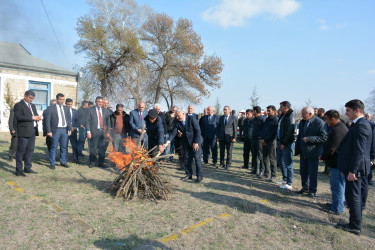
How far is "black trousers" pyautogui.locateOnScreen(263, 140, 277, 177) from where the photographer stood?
768cm

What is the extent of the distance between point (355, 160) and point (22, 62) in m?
20.7

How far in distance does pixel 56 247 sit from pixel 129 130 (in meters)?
5.79

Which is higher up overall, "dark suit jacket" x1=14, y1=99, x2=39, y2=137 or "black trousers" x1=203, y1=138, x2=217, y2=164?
"dark suit jacket" x1=14, y1=99, x2=39, y2=137

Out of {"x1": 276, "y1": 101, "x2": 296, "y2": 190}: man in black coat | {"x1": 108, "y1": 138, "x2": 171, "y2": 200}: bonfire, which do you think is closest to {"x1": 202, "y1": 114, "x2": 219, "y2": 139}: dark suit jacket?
{"x1": 276, "y1": 101, "x2": 296, "y2": 190}: man in black coat

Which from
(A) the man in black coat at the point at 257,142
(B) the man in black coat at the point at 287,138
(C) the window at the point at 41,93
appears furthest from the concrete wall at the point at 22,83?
(B) the man in black coat at the point at 287,138

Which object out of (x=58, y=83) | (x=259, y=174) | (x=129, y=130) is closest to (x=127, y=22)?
(x=58, y=83)

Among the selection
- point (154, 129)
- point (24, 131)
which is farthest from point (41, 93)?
point (154, 129)

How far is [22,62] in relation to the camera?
17.9 metres

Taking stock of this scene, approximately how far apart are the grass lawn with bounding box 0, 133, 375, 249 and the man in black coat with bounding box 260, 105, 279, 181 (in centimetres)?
100

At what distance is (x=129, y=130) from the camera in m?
8.95

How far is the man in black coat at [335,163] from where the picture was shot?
506cm

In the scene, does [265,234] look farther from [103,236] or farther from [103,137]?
[103,137]

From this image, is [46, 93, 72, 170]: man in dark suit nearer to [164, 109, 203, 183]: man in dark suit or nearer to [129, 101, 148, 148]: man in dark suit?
[129, 101, 148, 148]: man in dark suit

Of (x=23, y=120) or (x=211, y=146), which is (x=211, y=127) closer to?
(x=211, y=146)
